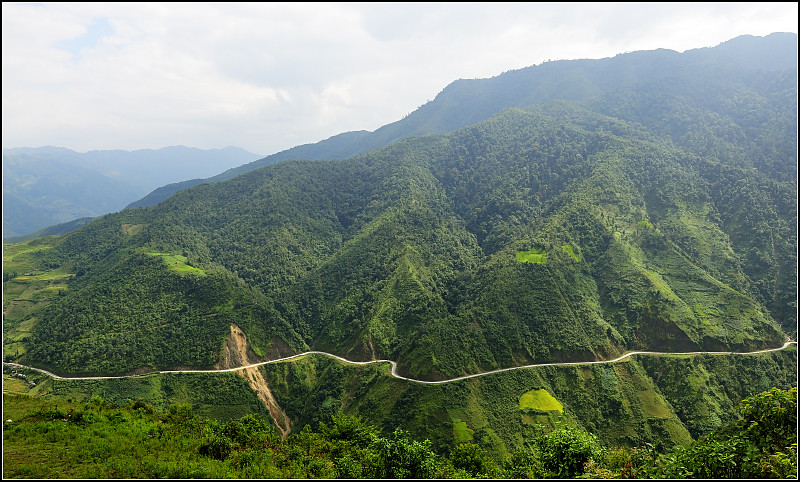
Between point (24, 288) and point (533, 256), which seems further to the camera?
point (24, 288)

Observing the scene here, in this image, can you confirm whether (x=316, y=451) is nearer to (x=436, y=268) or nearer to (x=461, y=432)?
(x=461, y=432)

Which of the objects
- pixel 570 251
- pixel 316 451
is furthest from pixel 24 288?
pixel 570 251

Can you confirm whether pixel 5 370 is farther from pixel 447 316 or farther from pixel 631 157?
pixel 631 157

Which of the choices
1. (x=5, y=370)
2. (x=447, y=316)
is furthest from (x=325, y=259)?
(x=5, y=370)

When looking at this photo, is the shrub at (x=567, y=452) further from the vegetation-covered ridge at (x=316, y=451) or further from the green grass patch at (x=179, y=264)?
the green grass patch at (x=179, y=264)

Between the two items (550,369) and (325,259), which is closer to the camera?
(550,369)

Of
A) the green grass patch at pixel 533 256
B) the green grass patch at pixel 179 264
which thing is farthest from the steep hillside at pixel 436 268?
the green grass patch at pixel 179 264
